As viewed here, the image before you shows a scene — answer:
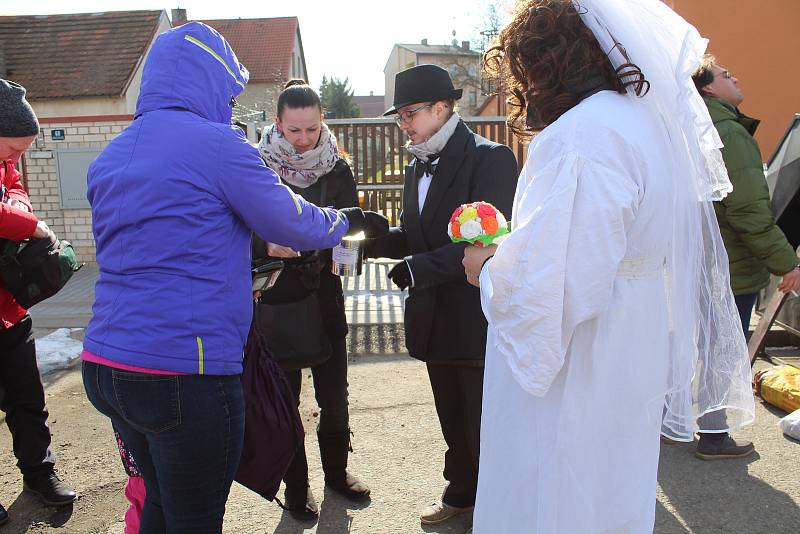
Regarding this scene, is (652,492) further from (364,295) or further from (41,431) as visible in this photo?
(364,295)

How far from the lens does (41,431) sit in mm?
3457

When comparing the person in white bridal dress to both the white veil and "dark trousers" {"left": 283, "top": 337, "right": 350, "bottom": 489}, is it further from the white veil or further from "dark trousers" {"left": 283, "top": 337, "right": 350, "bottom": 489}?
"dark trousers" {"left": 283, "top": 337, "right": 350, "bottom": 489}

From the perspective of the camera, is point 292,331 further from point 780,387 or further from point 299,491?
point 780,387

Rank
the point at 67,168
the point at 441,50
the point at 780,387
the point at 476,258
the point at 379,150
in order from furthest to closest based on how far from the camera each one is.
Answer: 1. the point at 441,50
2. the point at 67,168
3. the point at 379,150
4. the point at 780,387
5. the point at 476,258

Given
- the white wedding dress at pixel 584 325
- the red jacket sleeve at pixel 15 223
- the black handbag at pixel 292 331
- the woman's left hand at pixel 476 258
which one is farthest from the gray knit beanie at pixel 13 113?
the white wedding dress at pixel 584 325

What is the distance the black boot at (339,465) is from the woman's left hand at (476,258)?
1.60m

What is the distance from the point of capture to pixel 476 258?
7.20 feet

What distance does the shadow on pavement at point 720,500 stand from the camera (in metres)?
3.17

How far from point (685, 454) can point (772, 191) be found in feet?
7.26

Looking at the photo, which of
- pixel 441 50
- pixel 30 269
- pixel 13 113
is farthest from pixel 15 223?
pixel 441 50

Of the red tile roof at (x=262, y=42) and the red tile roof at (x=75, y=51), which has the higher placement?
the red tile roof at (x=262, y=42)

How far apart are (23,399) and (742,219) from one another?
3.96 m

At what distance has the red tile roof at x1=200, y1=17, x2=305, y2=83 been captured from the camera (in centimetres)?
3125

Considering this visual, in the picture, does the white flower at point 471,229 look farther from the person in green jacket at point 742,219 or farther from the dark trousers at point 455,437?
the person in green jacket at point 742,219
